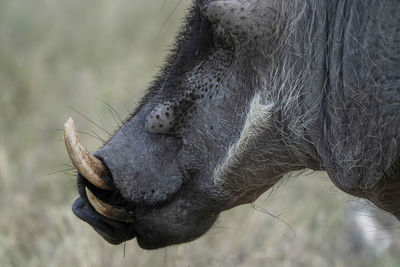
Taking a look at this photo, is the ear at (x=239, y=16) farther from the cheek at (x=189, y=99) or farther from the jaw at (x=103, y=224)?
the jaw at (x=103, y=224)

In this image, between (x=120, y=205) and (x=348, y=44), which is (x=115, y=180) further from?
(x=348, y=44)

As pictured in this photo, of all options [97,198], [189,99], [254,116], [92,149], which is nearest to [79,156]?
[97,198]

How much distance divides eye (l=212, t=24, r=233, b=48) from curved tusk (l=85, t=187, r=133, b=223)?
0.56 metres

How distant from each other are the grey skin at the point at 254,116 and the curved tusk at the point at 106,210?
0.03 metres

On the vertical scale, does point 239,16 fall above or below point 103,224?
above

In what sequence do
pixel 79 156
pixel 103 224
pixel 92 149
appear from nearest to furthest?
1. pixel 79 156
2. pixel 103 224
3. pixel 92 149

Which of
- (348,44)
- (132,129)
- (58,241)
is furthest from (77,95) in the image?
(348,44)

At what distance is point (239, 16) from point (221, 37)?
0.10 meters

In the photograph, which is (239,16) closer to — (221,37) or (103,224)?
(221,37)

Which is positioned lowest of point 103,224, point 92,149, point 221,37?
point 92,149

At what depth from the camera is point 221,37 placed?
8.39ft

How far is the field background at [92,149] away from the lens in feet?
13.1

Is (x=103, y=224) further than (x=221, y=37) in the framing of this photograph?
Yes

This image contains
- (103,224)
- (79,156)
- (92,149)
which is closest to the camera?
(79,156)
